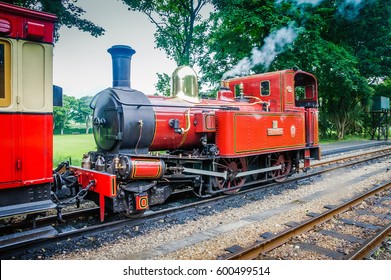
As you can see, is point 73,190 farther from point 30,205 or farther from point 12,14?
point 12,14

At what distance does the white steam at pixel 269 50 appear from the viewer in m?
14.0

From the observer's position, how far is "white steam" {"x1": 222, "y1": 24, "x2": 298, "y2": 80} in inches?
550

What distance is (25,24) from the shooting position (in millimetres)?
3582

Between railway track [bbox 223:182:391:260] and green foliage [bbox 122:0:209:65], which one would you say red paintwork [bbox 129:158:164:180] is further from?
green foliage [bbox 122:0:209:65]

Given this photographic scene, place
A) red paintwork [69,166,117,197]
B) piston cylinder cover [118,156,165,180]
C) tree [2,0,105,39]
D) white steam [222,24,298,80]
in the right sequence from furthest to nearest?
white steam [222,24,298,80]
tree [2,0,105,39]
piston cylinder cover [118,156,165,180]
red paintwork [69,166,117,197]

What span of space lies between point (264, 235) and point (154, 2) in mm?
10954

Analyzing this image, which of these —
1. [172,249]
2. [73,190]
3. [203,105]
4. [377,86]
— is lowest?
[172,249]

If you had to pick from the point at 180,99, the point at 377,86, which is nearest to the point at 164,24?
the point at 180,99

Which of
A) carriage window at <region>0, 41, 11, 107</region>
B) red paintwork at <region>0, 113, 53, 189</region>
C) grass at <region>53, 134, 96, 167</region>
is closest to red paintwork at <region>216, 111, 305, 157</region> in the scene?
red paintwork at <region>0, 113, 53, 189</region>

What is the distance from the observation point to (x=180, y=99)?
6598 millimetres

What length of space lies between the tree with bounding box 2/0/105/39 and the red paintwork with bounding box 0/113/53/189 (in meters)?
3.08

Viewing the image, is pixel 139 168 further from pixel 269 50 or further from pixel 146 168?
pixel 269 50

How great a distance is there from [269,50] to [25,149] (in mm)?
13361

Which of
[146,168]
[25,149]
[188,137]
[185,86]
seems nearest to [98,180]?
[146,168]
